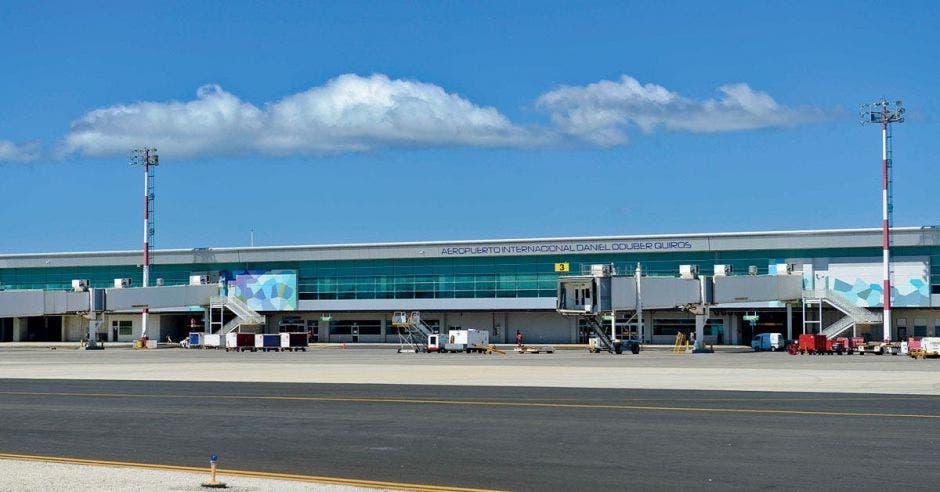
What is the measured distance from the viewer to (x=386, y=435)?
1052 inches

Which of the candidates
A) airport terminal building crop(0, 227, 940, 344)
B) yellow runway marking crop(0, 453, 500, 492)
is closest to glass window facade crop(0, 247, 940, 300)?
airport terminal building crop(0, 227, 940, 344)

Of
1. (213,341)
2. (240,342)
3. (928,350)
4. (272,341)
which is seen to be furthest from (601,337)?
(213,341)

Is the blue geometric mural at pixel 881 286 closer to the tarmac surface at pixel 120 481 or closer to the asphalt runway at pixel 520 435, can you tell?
the asphalt runway at pixel 520 435

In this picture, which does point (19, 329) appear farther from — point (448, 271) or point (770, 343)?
point (770, 343)

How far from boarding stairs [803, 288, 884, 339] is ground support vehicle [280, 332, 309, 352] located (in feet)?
155

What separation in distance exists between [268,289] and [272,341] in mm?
28448

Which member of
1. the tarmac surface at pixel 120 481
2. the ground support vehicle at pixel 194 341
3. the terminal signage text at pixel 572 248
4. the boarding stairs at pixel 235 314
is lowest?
the ground support vehicle at pixel 194 341

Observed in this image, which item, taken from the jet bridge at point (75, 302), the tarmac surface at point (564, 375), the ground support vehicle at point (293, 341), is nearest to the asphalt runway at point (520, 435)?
the tarmac surface at point (564, 375)

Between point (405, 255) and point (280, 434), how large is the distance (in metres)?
102

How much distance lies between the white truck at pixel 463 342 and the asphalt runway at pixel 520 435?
59.0 meters

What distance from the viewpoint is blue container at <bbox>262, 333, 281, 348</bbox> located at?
106 metres

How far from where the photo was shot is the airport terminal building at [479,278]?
110125mm

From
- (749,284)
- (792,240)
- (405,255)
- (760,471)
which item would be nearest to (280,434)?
(760,471)

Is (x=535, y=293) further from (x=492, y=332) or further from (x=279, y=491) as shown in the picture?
(x=279, y=491)
